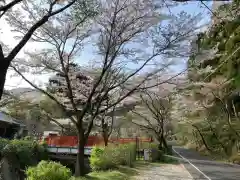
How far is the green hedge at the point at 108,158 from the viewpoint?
16.5 meters

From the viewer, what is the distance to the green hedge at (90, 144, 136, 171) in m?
16.5

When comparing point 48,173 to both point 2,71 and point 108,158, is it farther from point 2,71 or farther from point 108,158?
point 108,158

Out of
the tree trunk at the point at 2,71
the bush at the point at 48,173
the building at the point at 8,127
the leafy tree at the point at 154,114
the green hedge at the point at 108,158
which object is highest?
the leafy tree at the point at 154,114

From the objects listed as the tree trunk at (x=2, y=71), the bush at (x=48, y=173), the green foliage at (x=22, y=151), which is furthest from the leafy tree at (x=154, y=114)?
the tree trunk at (x=2, y=71)

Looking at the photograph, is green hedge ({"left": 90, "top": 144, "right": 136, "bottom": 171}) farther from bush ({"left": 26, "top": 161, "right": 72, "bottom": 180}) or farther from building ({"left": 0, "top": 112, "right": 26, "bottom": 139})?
building ({"left": 0, "top": 112, "right": 26, "bottom": 139})

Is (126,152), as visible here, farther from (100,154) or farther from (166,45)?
(166,45)

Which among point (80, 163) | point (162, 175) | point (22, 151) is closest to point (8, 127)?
point (22, 151)

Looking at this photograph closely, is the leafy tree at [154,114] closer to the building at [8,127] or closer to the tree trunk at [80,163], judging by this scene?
the building at [8,127]

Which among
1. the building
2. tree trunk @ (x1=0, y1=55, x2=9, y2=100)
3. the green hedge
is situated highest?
the building

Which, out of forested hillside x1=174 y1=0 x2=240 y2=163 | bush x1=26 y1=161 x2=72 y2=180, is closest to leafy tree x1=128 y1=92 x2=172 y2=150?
forested hillside x1=174 y1=0 x2=240 y2=163

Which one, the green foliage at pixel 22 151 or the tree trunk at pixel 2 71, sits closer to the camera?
the tree trunk at pixel 2 71

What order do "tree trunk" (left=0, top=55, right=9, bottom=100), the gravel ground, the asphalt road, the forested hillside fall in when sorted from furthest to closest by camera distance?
1. the forested hillside
2. the asphalt road
3. the gravel ground
4. "tree trunk" (left=0, top=55, right=9, bottom=100)

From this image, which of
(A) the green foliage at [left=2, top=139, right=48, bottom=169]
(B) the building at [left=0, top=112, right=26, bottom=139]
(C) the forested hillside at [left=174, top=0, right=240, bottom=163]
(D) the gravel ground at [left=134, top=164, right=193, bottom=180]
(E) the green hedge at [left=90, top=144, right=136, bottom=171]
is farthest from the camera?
(B) the building at [left=0, top=112, right=26, bottom=139]

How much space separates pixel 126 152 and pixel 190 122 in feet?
67.1
